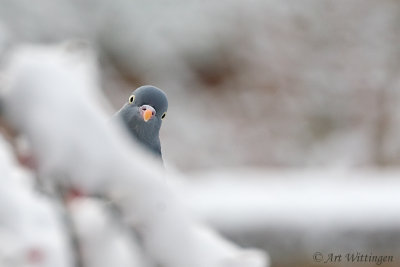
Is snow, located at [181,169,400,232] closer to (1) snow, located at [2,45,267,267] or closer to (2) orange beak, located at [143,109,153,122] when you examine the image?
(2) orange beak, located at [143,109,153,122]

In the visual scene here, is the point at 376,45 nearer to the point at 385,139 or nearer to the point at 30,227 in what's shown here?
the point at 385,139

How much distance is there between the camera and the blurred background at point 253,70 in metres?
6.22

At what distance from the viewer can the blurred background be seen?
622 cm

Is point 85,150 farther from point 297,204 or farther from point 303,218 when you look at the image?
point 297,204

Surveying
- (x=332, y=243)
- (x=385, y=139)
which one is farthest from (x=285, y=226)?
(x=385, y=139)

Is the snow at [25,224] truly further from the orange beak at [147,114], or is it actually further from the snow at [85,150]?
the orange beak at [147,114]

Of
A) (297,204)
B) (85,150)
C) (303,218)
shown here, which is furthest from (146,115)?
(297,204)

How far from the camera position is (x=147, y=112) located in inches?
67.7

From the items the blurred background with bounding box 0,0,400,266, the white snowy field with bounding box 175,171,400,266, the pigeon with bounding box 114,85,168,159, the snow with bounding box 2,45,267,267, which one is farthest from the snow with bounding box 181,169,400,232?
the snow with bounding box 2,45,267,267

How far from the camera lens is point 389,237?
12.1ft

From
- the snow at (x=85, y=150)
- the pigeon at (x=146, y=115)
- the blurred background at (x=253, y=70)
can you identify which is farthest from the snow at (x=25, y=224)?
the blurred background at (x=253, y=70)

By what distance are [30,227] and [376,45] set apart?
19.9 feet

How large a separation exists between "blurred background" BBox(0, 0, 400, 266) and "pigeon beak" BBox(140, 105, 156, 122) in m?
4.13

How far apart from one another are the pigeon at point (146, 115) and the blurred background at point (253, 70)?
4.08m
